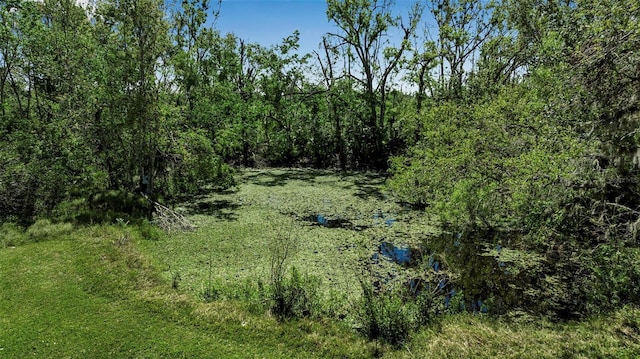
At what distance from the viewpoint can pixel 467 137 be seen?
10375 mm

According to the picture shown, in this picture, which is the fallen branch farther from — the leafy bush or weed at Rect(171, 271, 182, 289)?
the leafy bush

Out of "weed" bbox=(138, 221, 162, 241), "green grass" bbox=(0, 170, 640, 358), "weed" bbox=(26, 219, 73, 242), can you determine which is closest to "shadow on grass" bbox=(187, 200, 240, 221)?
"green grass" bbox=(0, 170, 640, 358)

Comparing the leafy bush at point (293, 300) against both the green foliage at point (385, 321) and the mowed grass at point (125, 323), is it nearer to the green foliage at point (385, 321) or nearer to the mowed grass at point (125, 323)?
the mowed grass at point (125, 323)

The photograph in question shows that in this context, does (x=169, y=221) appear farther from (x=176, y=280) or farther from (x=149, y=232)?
(x=176, y=280)

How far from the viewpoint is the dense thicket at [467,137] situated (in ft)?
19.5

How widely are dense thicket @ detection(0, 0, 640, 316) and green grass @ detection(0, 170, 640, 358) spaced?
58.6 inches

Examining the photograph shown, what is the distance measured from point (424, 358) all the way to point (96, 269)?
20.3 ft

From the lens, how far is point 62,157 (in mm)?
10344

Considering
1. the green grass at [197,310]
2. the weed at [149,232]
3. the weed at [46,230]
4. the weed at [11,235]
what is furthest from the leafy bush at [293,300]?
the weed at [11,235]

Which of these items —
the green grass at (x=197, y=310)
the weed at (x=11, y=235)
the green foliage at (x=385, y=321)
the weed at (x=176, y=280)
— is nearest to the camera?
the green grass at (x=197, y=310)

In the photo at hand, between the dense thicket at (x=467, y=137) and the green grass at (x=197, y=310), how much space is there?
149cm

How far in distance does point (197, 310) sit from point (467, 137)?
8.42 m

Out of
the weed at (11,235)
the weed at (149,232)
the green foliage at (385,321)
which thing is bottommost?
the green foliage at (385,321)

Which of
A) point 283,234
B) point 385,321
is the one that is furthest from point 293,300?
point 283,234
